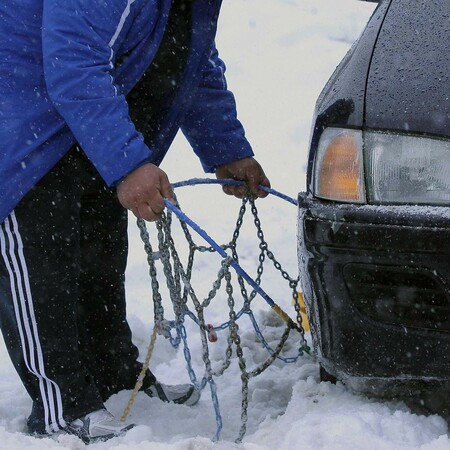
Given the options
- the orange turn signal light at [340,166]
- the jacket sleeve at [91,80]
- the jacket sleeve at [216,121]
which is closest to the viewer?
the orange turn signal light at [340,166]

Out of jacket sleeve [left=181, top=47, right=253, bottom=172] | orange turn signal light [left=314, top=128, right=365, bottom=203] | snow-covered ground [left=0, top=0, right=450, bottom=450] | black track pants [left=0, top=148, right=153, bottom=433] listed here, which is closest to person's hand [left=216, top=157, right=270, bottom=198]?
jacket sleeve [left=181, top=47, right=253, bottom=172]

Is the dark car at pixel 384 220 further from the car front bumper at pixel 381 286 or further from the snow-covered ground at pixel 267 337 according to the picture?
the snow-covered ground at pixel 267 337

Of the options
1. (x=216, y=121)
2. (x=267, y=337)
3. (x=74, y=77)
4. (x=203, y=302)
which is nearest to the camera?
(x=74, y=77)

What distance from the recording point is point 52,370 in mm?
2477

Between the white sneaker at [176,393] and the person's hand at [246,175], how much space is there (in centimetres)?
76

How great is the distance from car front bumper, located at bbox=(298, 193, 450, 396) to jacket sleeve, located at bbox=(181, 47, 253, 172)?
880mm

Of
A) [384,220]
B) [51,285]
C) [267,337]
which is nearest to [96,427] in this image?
[51,285]

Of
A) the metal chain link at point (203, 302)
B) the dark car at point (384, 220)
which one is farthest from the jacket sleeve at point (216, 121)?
the dark car at point (384, 220)

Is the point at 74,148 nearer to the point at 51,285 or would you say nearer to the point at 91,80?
the point at 91,80

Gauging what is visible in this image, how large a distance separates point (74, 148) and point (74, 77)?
0.31 m

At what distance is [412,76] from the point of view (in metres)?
2.03

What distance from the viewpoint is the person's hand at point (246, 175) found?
2912 mm

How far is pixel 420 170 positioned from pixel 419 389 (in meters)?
0.68

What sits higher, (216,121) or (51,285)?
(216,121)
